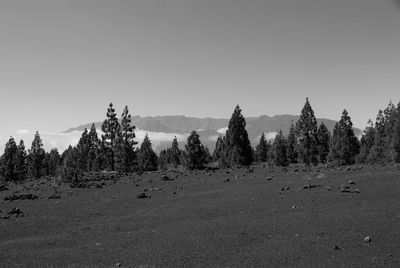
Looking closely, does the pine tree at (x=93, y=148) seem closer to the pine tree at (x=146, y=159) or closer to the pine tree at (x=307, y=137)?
the pine tree at (x=146, y=159)

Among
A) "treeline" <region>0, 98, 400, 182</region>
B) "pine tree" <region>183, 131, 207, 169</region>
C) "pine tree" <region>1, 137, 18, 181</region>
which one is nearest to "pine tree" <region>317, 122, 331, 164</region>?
"treeline" <region>0, 98, 400, 182</region>

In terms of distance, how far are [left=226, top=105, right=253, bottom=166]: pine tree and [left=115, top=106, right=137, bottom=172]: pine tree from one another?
24730mm

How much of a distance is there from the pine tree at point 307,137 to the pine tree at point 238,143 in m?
12.1

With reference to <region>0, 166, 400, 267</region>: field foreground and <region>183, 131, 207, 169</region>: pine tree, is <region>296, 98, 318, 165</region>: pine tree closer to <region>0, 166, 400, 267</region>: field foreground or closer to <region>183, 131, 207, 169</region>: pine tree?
<region>183, 131, 207, 169</region>: pine tree

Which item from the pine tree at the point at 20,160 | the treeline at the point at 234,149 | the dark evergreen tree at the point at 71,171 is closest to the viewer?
the dark evergreen tree at the point at 71,171

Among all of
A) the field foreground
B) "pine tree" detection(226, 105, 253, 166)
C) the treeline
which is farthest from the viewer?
"pine tree" detection(226, 105, 253, 166)


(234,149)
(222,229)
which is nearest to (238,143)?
(234,149)

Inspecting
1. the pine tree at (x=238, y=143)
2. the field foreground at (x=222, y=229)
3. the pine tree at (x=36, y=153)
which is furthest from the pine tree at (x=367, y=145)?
the pine tree at (x=36, y=153)

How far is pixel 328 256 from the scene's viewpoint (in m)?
18.2

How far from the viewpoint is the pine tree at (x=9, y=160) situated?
122 meters

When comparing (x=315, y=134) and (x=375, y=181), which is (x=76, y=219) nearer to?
(x=375, y=181)

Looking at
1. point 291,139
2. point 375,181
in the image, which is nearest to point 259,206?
point 375,181

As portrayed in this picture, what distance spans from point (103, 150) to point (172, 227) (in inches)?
3400

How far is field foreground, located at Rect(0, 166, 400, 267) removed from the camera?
19.0 meters
